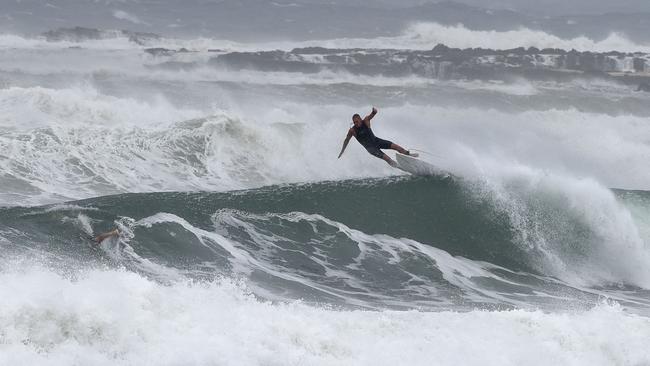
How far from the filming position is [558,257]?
14.8 m

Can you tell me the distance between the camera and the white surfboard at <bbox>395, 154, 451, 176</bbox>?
16.2 meters

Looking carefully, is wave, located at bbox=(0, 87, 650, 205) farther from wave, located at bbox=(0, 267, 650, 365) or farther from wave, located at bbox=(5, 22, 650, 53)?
wave, located at bbox=(5, 22, 650, 53)

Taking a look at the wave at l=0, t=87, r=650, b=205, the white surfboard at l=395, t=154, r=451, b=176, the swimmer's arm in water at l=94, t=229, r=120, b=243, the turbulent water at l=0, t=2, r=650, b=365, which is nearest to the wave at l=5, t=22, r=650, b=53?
the turbulent water at l=0, t=2, r=650, b=365

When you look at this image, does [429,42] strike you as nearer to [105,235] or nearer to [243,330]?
[105,235]

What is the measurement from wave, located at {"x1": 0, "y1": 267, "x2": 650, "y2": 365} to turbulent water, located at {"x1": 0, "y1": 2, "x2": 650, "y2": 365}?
0.02 metres

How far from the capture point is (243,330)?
884cm

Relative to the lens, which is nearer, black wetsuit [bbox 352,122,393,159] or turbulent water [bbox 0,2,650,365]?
turbulent water [bbox 0,2,650,365]

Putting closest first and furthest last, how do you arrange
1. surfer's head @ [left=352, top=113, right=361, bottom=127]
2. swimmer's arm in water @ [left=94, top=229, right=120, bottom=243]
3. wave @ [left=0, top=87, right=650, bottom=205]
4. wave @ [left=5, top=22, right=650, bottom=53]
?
swimmer's arm in water @ [left=94, top=229, right=120, bottom=243] < surfer's head @ [left=352, top=113, right=361, bottom=127] < wave @ [left=0, top=87, right=650, bottom=205] < wave @ [left=5, top=22, right=650, bottom=53]

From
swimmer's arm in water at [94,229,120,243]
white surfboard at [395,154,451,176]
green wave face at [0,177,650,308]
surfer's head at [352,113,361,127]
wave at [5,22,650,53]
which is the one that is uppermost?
wave at [5,22,650,53]

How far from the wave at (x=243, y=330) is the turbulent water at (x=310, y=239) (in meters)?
0.02

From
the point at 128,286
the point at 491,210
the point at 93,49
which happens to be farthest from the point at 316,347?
the point at 93,49

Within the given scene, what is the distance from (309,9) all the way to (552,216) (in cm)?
6499

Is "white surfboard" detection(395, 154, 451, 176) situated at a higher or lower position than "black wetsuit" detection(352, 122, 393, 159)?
lower

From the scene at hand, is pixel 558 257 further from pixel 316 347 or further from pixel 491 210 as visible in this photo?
pixel 316 347
